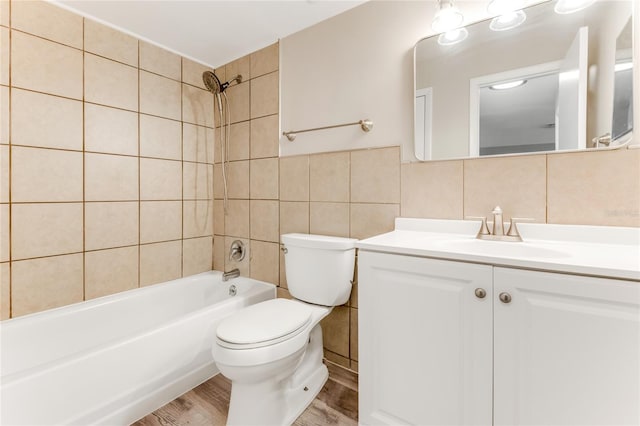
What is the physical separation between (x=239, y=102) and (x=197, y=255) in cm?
124

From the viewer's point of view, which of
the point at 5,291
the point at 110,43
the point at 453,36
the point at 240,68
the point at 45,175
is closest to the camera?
the point at 453,36

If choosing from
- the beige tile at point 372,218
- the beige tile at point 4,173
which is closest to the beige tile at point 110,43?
the beige tile at point 4,173

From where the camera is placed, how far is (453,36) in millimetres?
1322

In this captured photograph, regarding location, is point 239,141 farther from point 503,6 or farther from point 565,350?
point 565,350

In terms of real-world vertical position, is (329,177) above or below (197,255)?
above

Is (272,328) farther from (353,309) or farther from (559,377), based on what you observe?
(559,377)

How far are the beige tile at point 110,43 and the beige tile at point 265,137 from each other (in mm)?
856

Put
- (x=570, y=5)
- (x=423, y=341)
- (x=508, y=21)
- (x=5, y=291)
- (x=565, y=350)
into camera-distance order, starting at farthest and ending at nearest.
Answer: (x=5, y=291) → (x=508, y=21) → (x=570, y=5) → (x=423, y=341) → (x=565, y=350)

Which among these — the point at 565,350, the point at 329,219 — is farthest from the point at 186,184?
the point at 565,350

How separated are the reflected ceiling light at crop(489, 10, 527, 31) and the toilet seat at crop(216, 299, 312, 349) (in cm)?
152

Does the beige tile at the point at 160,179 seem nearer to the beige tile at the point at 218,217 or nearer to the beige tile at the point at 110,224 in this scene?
the beige tile at the point at 110,224

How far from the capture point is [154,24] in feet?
5.81

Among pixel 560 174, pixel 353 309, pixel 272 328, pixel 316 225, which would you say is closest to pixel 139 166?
pixel 316 225

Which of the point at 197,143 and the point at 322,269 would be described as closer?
the point at 322,269
